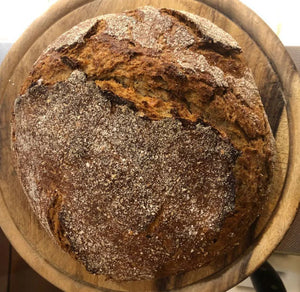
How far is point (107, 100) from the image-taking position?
39.2 inches

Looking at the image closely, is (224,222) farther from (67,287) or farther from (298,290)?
(298,290)

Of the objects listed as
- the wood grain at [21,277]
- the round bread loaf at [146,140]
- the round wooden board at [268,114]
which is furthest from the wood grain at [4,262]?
the round bread loaf at [146,140]

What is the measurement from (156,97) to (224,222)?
1.33 feet

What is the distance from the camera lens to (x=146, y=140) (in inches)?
38.6

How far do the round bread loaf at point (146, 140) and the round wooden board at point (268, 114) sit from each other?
0.17 m

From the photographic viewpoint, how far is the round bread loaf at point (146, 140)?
99 cm

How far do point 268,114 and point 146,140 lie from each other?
50cm

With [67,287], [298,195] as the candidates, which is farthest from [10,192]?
[298,195]

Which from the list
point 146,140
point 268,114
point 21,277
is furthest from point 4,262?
point 268,114

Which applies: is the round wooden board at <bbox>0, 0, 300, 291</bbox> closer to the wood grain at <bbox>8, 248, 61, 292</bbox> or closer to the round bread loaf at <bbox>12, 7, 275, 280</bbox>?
the round bread loaf at <bbox>12, 7, 275, 280</bbox>

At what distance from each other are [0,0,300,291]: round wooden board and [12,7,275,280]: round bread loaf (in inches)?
6.6

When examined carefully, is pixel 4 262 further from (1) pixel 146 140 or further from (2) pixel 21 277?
(1) pixel 146 140

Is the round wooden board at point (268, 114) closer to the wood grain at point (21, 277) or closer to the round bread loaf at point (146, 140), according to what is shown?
the round bread loaf at point (146, 140)

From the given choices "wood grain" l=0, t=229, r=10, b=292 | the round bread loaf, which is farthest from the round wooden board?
"wood grain" l=0, t=229, r=10, b=292
